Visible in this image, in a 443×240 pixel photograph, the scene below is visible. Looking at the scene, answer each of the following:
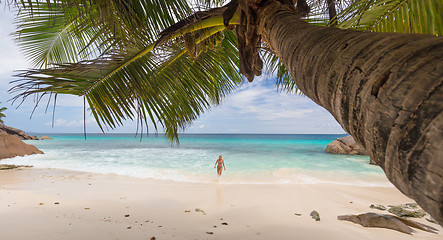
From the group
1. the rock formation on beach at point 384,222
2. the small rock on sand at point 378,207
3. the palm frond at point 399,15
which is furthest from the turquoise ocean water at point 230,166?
the rock formation on beach at point 384,222

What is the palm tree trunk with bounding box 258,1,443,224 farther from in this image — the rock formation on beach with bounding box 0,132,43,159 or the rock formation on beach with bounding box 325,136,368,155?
the rock formation on beach with bounding box 325,136,368,155

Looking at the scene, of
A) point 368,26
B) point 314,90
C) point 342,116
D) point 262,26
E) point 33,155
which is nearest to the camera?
point 342,116

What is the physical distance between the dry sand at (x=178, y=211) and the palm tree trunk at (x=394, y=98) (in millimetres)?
3008

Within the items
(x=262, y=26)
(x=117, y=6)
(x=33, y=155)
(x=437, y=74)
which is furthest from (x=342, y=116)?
(x=33, y=155)

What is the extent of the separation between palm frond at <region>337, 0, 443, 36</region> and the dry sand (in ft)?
9.39

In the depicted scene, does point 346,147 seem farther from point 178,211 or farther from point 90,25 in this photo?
point 90,25

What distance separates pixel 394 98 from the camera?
472 millimetres

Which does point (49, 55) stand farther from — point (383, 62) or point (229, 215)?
point (383, 62)

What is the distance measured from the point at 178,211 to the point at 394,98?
4397mm

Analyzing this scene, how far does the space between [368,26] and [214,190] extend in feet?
17.6

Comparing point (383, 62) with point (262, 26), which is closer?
point (383, 62)

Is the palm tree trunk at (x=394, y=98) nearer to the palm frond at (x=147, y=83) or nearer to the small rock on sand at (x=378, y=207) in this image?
the palm frond at (x=147, y=83)

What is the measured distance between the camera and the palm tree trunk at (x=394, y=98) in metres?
0.38

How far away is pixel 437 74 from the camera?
41 centimetres
